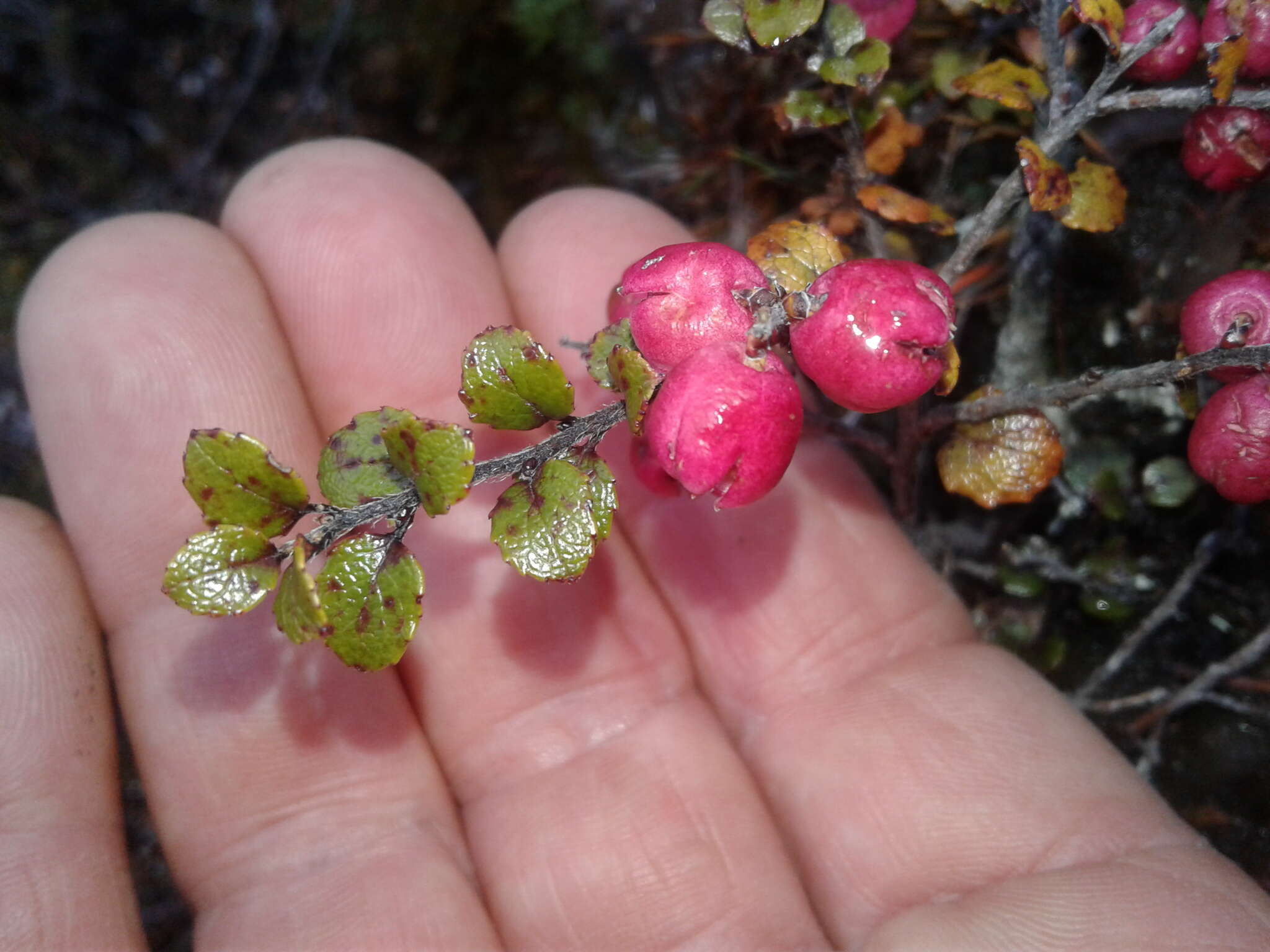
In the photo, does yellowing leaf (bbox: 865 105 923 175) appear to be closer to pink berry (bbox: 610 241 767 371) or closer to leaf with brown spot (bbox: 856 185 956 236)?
leaf with brown spot (bbox: 856 185 956 236)

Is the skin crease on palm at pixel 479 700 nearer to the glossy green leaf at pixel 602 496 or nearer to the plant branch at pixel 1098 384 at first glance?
the plant branch at pixel 1098 384

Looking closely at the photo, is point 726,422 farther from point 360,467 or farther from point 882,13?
point 882,13

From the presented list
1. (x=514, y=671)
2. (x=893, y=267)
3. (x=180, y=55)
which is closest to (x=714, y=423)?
(x=893, y=267)

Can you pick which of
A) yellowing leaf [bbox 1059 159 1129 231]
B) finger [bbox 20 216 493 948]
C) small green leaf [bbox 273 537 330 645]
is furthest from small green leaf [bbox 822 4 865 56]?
finger [bbox 20 216 493 948]

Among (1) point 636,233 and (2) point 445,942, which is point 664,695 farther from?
(1) point 636,233

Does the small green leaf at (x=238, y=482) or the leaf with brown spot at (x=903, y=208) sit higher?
the leaf with brown spot at (x=903, y=208)

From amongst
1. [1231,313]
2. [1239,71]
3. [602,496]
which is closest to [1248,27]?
[1239,71]

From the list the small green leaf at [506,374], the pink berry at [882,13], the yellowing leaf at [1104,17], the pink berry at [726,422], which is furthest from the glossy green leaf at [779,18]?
the small green leaf at [506,374]
